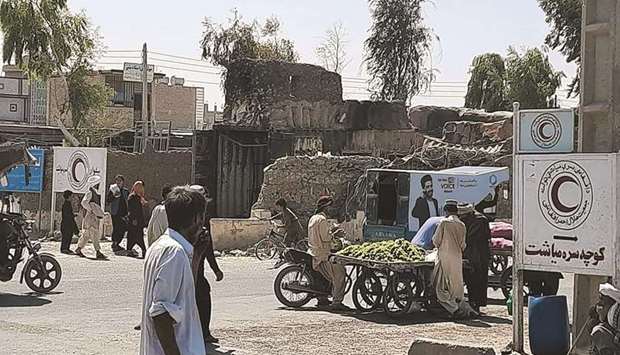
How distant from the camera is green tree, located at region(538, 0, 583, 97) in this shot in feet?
119

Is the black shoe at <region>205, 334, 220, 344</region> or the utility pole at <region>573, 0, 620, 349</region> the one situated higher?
the utility pole at <region>573, 0, 620, 349</region>

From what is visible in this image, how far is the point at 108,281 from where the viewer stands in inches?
689

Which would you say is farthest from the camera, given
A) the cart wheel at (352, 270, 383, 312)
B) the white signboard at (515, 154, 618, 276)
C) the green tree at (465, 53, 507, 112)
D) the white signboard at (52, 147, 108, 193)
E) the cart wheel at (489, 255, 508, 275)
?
the green tree at (465, 53, 507, 112)

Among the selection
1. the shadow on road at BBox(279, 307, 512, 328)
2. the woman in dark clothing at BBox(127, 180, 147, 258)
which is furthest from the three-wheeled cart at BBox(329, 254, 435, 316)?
the woman in dark clothing at BBox(127, 180, 147, 258)

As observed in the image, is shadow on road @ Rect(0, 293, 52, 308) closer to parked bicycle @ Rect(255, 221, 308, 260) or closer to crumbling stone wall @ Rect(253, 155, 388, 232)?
parked bicycle @ Rect(255, 221, 308, 260)

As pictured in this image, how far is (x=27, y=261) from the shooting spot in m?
15.3

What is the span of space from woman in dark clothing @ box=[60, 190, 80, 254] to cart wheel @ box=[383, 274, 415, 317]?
10301 mm

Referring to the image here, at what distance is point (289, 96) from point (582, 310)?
26.9 metres

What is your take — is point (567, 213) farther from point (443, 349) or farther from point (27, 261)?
point (27, 261)

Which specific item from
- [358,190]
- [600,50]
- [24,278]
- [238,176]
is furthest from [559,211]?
[238,176]

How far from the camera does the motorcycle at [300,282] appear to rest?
14328 millimetres

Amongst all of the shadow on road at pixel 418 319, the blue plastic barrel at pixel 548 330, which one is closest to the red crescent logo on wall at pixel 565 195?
the blue plastic barrel at pixel 548 330

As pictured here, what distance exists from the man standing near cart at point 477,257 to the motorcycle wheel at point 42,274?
21.8 ft

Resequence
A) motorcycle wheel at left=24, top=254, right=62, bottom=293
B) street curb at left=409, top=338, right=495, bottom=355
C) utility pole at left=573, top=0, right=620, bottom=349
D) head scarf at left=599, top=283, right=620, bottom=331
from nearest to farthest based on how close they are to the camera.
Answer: head scarf at left=599, top=283, right=620, bottom=331
street curb at left=409, top=338, right=495, bottom=355
utility pole at left=573, top=0, right=620, bottom=349
motorcycle wheel at left=24, top=254, right=62, bottom=293
